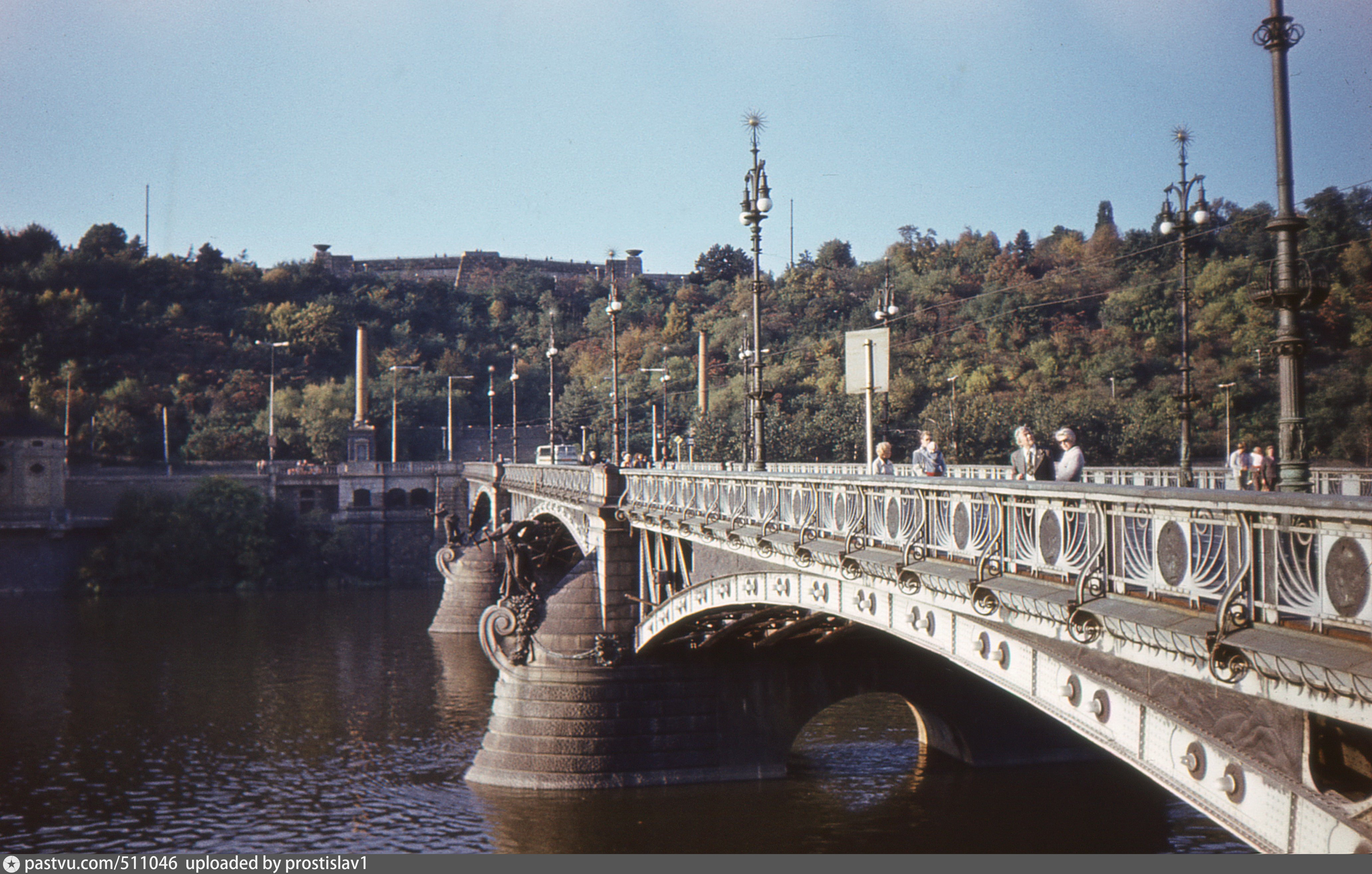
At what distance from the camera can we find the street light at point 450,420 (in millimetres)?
77662

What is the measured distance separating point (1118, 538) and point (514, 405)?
135 feet

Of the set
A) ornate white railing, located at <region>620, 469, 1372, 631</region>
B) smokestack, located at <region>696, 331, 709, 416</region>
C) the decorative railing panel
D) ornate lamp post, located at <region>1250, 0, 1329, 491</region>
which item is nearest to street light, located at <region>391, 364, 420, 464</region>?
smokestack, located at <region>696, 331, 709, 416</region>

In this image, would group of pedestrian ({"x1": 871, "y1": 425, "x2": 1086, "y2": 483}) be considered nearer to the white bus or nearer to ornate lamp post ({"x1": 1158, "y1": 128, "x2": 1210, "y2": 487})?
ornate lamp post ({"x1": 1158, "y1": 128, "x2": 1210, "y2": 487})

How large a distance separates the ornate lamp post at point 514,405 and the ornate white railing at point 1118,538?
3252 centimetres

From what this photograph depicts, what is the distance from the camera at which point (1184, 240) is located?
19750 mm

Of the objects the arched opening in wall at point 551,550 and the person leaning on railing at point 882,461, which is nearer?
the person leaning on railing at point 882,461

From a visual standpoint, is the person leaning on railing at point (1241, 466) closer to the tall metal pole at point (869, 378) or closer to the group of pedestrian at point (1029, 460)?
the group of pedestrian at point (1029, 460)

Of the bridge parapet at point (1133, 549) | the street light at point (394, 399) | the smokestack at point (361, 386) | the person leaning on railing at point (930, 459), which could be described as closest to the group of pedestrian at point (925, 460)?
→ the person leaning on railing at point (930, 459)

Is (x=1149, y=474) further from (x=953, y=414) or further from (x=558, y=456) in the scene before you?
(x=558, y=456)

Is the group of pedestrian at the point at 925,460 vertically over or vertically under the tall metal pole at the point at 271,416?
under

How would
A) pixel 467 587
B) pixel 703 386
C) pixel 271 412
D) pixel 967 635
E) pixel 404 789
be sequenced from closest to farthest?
pixel 967 635 < pixel 404 789 < pixel 467 587 < pixel 703 386 < pixel 271 412

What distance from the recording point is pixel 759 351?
1883 cm

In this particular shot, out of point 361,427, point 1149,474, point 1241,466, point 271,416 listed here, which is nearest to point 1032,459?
point 1241,466


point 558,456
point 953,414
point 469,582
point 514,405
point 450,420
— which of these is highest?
point 450,420
